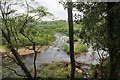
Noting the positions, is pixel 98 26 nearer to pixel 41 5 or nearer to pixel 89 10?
pixel 89 10

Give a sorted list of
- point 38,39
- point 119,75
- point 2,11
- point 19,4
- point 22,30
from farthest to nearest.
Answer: point 38,39
point 22,30
point 19,4
point 2,11
point 119,75

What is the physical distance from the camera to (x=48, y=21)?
1.95 meters

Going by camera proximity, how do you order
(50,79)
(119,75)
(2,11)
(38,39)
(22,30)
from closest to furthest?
(119,75) → (2,11) → (22,30) → (38,39) → (50,79)

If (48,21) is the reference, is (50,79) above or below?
below

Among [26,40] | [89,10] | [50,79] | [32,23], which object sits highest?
[89,10]

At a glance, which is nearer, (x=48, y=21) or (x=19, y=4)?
(x=19, y=4)

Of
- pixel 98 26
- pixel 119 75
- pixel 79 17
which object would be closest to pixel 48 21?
pixel 79 17

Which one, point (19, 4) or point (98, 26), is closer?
point (98, 26)

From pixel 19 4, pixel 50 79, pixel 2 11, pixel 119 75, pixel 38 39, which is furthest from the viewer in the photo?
pixel 50 79

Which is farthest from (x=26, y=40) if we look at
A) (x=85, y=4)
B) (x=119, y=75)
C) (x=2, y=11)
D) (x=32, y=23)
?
(x=119, y=75)

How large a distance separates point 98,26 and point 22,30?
1.47 meters

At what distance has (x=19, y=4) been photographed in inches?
65.4

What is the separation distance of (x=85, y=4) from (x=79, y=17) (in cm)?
15

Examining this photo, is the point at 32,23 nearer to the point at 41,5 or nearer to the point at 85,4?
the point at 41,5
